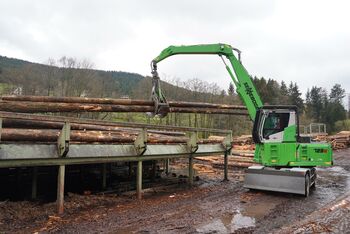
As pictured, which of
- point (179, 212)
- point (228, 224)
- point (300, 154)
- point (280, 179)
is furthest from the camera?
point (300, 154)

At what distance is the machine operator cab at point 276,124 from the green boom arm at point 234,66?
804 millimetres

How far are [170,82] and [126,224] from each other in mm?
34654

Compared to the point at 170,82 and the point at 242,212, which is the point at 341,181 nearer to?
the point at 242,212

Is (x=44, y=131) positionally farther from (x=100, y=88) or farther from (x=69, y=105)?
(x=100, y=88)

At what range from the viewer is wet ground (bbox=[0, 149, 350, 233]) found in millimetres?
6113

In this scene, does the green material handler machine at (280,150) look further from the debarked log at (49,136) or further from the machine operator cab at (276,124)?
the debarked log at (49,136)

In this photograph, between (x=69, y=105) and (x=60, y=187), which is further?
(x=69, y=105)

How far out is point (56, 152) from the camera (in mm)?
6848

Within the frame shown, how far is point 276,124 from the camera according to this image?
1032 centimetres

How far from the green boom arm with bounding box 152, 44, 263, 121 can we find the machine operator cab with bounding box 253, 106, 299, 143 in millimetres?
804

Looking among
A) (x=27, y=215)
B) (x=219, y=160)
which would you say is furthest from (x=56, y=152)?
(x=219, y=160)

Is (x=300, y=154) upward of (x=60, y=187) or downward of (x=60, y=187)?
upward

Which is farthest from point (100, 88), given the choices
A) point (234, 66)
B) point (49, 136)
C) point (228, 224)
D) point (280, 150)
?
point (228, 224)

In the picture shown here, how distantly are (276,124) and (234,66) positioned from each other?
103 inches
